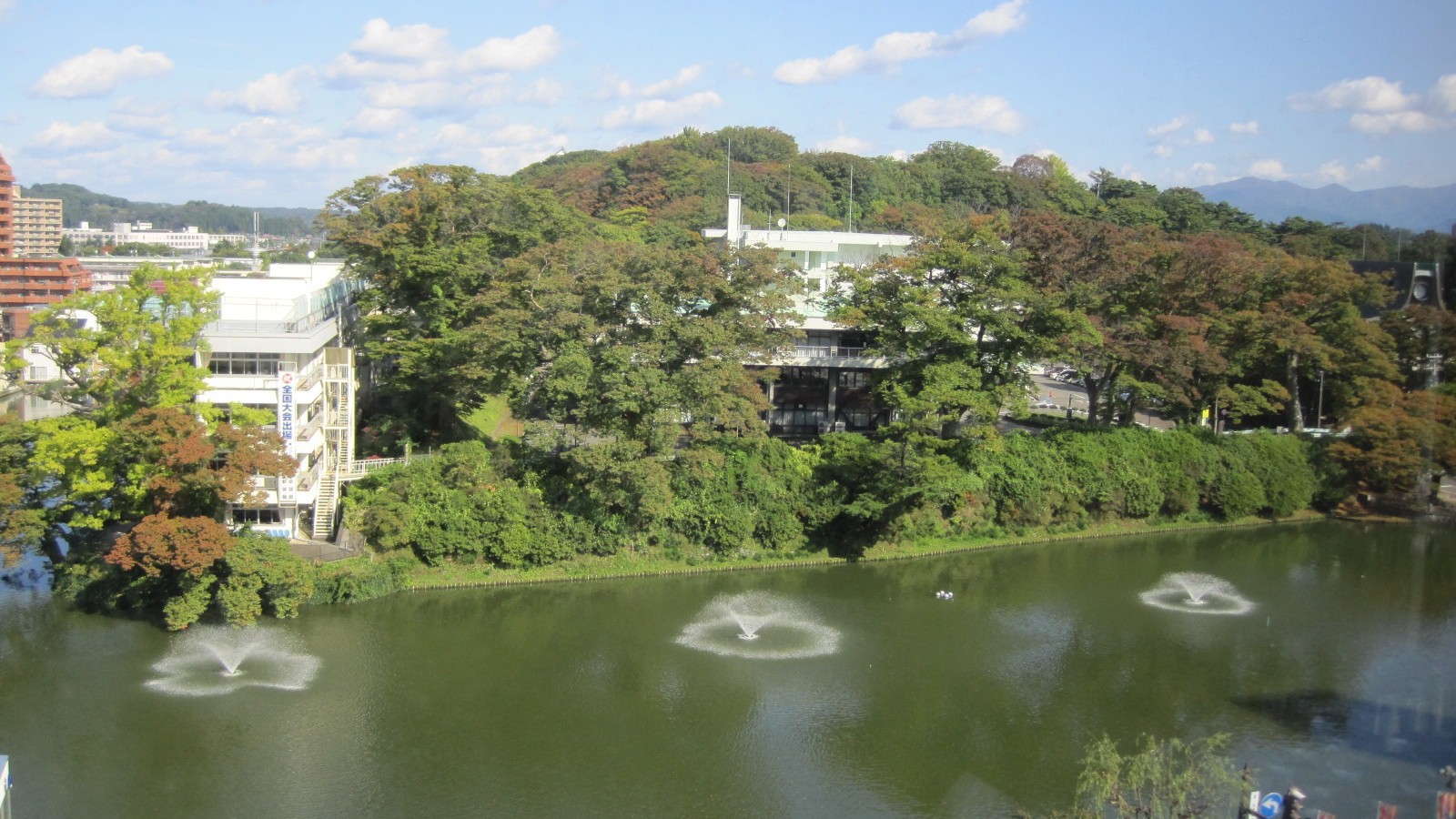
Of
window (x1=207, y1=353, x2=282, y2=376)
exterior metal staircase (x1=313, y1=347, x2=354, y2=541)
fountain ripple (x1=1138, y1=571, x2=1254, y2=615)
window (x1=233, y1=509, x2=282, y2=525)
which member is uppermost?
window (x1=207, y1=353, x2=282, y2=376)

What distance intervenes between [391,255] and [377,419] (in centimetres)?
361

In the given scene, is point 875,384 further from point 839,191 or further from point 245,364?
point 839,191

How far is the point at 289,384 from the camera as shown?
736 inches

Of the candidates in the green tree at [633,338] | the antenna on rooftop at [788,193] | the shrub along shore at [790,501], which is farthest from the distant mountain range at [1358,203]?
the antenna on rooftop at [788,193]

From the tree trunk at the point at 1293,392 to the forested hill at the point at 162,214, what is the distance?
120 metres

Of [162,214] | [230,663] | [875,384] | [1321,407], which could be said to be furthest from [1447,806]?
[162,214]

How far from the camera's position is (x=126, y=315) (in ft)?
56.7

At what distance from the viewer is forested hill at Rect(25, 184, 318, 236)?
424 feet

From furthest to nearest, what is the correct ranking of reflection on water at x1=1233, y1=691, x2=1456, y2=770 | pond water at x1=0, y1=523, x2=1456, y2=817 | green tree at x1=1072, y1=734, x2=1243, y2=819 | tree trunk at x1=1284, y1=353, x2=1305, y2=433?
tree trunk at x1=1284, y1=353, x2=1305, y2=433 → reflection on water at x1=1233, y1=691, x2=1456, y2=770 → pond water at x1=0, y1=523, x2=1456, y2=817 → green tree at x1=1072, y1=734, x2=1243, y2=819

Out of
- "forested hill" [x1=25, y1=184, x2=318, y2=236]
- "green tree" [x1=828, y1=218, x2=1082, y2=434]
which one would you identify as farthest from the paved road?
"forested hill" [x1=25, y1=184, x2=318, y2=236]

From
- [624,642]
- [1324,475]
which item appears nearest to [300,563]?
[624,642]

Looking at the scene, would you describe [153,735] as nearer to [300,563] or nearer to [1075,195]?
[300,563]

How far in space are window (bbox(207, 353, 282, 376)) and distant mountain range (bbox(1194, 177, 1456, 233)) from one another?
57.3 feet

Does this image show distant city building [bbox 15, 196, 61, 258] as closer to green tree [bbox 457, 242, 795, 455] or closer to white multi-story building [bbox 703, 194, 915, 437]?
white multi-story building [bbox 703, 194, 915, 437]
